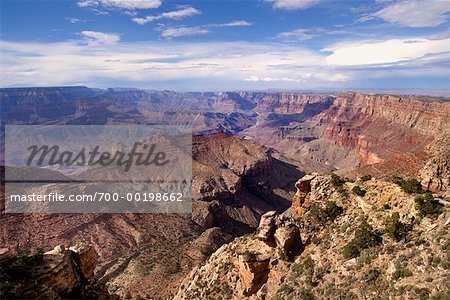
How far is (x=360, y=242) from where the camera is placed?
82.9 ft

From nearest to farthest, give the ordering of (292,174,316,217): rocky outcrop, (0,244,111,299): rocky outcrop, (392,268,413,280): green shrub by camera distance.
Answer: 1. (392,268,413,280): green shrub
2. (0,244,111,299): rocky outcrop
3. (292,174,316,217): rocky outcrop

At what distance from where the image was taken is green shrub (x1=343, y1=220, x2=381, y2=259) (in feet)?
82.1

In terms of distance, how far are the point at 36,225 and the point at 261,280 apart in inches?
1886

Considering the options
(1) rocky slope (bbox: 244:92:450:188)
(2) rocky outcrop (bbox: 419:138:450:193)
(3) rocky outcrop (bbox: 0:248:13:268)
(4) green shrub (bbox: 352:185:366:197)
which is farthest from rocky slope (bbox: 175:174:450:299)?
(1) rocky slope (bbox: 244:92:450:188)

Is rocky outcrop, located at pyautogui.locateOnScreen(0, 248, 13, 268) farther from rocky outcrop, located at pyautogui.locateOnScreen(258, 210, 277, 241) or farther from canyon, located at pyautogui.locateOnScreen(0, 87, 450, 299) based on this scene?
rocky outcrop, located at pyautogui.locateOnScreen(258, 210, 277, 241)

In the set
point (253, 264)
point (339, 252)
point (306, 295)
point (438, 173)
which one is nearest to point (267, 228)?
point (253, 264)

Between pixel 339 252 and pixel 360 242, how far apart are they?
73.2 inches

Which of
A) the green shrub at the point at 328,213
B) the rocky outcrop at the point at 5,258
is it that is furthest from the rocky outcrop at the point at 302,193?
the rocky outcrop at the point at 5,258

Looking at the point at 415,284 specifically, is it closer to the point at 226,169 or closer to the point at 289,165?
the point at 226,169

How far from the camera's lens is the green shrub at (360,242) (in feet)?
82.1

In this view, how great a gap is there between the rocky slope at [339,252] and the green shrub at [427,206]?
0.09 m

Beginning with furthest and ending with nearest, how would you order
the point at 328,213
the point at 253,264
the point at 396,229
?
the point at 328,213, the point at 253,264, the point at 396,229

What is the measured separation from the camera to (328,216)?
30.7 metres

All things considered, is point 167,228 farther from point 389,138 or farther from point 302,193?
point 389,138
